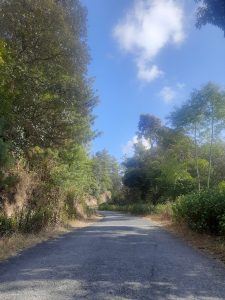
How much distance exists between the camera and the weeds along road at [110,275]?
18.0ft

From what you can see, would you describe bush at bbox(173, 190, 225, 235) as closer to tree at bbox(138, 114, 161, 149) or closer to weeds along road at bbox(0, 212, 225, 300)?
weeds along road at bbox(0, 212, 225, 300)

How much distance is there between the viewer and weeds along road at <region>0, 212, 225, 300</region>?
5480 millimetres

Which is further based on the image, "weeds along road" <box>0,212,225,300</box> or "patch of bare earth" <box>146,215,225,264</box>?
"patch of bare earth" <box>146,215,225,264</box>

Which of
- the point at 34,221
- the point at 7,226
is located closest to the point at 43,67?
the point at 34,221

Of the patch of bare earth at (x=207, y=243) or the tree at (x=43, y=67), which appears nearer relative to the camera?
the patch of bare earth at (x=207, y=243)

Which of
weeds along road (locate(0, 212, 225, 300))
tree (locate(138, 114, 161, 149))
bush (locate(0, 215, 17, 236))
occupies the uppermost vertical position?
tree (locate(138, 114, 161, 149))

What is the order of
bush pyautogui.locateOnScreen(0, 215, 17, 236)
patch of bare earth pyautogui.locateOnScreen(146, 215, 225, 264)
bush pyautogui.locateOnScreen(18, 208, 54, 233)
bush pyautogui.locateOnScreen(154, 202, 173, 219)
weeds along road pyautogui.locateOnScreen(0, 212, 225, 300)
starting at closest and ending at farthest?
1. weeds along road pyautogui.locateOnScreen(0, 212, 225, 300)
2. patch of bare earth pyautogui.locateOnScreen(146, 215, 225, 264)
3. bush pyautogui.locateOnScreen(0, 215, 17, 236)
4. bush pyautogui.locateOnScreen(18, 208, 54, 233)
5. bush pyautogui.locateOnScreen(154, 202, 173, 219)

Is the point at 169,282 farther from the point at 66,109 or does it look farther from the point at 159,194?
the point at 159,194

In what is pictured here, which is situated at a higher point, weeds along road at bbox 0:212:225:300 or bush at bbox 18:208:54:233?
bush at bbox 18:208:54:233

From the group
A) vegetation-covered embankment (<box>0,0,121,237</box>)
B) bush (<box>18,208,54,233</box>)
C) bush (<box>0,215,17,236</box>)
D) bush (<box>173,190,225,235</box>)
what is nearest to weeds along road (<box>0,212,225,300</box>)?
bush (<box>0,215,17,236</box>)

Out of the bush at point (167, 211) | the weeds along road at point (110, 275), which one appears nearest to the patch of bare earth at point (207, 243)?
the weeds along road at point (110, 275)

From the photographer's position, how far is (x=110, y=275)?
6707mm

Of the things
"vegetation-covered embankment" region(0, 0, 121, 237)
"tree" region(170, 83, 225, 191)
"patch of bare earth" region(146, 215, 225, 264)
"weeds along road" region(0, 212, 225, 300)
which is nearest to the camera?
"weeds along road" region(0, 212, 225, 300)

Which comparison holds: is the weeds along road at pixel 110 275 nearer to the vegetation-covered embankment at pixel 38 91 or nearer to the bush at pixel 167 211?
the vegetation-covered embankment at pixel 38 91
